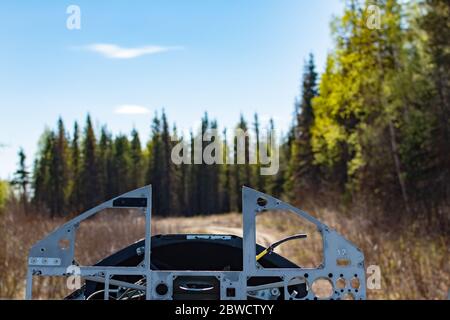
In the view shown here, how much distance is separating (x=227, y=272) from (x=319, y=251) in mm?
13577

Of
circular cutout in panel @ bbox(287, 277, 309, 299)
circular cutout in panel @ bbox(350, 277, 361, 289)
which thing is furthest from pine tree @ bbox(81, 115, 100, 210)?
circular cutout in panel @ bbox(350, 277, 361, 289)

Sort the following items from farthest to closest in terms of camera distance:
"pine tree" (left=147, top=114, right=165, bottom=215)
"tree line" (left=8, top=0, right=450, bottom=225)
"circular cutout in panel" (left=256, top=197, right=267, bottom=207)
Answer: "pine tree" (left=147, top=114, right=165, bottom=215), "tree line" (left=8, top=0, right=450, bottom=225), "circular cutout in panel" (left=256, top=197, right=267, bottom=207)

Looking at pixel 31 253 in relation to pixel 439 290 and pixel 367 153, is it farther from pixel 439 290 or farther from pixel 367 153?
pixel 367 153

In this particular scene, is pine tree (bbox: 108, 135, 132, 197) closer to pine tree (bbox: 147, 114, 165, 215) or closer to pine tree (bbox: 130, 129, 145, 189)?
pine tree (bbox: 130, 129, 145, 189)

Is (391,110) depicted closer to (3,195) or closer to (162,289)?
(162,289)

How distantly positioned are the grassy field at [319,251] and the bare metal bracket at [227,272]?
7525 mm

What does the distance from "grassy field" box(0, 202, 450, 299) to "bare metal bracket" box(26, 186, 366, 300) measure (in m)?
7.53

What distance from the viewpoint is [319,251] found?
54.5 feet

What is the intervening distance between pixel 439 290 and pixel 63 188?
6469cm

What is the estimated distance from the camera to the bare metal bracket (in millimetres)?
3449

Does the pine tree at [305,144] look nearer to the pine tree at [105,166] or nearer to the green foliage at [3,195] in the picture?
the green foliage at [3,195]

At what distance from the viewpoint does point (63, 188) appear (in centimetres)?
7069

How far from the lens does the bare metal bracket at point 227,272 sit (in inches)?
136
